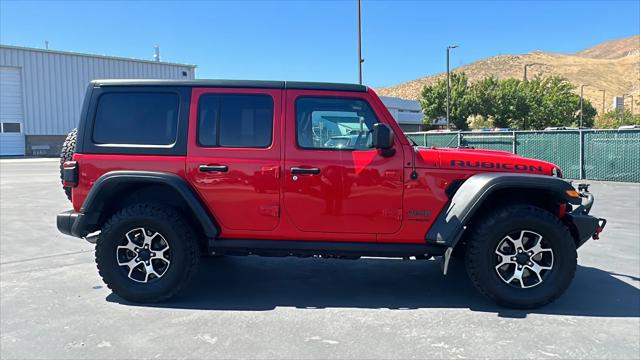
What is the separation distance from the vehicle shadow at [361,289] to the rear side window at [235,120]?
5.00 feet

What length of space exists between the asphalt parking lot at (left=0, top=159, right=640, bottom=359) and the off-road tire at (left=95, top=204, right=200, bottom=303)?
0.15 m

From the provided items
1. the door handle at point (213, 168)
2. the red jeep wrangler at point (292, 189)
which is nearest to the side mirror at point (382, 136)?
the red jeep wrangler at point (292, 189)

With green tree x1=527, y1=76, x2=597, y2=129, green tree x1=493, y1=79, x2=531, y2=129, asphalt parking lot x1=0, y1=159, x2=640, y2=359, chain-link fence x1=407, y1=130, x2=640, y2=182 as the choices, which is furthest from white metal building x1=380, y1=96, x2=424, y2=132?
asphalt parking lot x1=0, y1=159, x2=640, y2=359

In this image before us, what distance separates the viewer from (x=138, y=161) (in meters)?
4.50

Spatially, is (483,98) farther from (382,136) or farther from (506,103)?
(382,136)

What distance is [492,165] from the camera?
14.8 feet

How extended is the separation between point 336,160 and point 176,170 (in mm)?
1509

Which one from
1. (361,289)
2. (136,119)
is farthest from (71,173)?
(361,289)

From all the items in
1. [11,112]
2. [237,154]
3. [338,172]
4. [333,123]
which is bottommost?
[338,172]

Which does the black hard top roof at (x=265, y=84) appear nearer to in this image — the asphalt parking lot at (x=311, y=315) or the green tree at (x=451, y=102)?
the asphalt parking lot at (x=311, y=315)

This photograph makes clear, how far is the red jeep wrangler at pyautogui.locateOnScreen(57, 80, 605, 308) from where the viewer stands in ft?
14.3

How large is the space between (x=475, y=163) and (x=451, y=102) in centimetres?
5083

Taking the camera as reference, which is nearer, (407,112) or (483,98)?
(483,98)

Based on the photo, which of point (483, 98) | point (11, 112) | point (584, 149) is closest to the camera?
point (584, 149)
